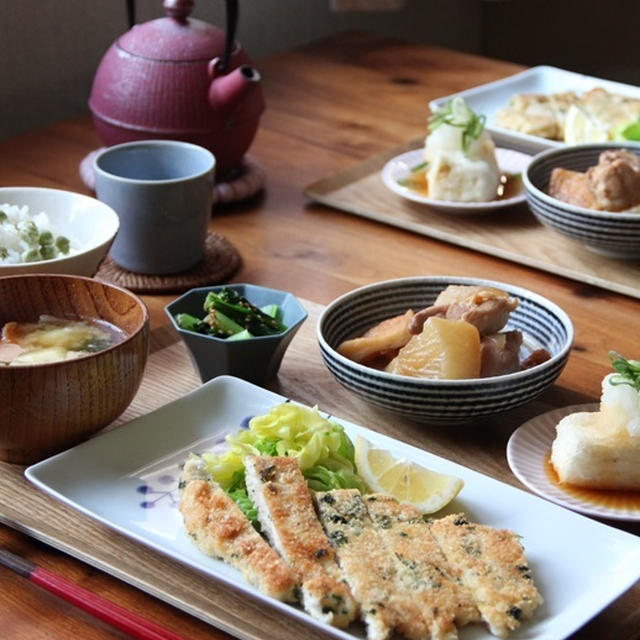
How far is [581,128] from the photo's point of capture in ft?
7.25

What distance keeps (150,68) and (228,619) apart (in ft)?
3.98

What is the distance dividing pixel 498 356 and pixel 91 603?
0.55m

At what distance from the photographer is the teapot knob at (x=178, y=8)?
6.70 feet

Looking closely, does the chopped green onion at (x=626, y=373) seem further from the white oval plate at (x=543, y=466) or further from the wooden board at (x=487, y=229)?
the wooden board at (x=487, y=229)

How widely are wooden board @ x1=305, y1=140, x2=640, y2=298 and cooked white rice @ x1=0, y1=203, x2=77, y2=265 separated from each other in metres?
0.61

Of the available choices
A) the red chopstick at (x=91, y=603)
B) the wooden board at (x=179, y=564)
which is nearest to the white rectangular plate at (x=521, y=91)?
the wooden board at (x=179, y=564)

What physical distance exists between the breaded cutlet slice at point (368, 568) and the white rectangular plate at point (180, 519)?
33mm

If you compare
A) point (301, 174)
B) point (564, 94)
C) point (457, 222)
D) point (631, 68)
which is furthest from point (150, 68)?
point (631, 68)

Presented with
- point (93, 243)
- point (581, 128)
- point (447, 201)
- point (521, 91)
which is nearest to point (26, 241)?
point (93, 243)

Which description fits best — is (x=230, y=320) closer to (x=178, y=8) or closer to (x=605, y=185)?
(x=605, y=185)

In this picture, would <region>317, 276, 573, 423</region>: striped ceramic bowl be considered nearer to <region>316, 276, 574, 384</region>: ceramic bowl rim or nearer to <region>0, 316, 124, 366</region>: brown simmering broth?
<region>316, 276, 574, 384</region>: ceramic bowl rim

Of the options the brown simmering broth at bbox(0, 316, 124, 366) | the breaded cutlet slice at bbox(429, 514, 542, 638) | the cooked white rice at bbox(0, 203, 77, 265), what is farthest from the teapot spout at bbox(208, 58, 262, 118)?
the breaded cutlet slice at bbox(429, 514, 542, 638)

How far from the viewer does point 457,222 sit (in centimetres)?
196

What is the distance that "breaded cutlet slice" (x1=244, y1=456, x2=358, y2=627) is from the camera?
97 cm
